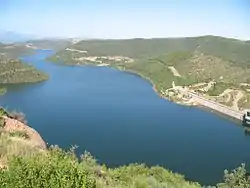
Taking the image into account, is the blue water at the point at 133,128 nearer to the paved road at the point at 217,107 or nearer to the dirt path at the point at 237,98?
the paved road at the point at 217,107

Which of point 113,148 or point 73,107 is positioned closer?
point 113,148

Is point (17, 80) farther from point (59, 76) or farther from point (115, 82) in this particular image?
point (115, 82)

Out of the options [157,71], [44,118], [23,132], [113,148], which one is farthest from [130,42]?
[23,132]

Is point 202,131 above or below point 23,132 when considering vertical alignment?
below

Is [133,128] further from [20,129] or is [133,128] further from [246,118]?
[20,129]

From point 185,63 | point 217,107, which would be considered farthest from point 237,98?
point 185,63

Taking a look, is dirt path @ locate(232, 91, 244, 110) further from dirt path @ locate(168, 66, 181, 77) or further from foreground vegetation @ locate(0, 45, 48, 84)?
foreground vegetation @ locate(0, 45, 48, 84)

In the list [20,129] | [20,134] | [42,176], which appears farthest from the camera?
[20,129]
